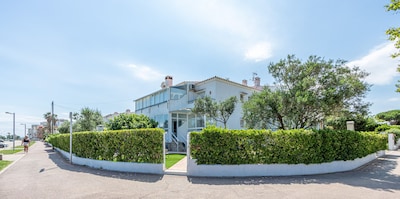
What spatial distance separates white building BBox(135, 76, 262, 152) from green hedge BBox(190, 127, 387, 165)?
11.0 meters

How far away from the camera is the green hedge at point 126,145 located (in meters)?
10.1

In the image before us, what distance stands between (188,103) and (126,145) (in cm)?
1178

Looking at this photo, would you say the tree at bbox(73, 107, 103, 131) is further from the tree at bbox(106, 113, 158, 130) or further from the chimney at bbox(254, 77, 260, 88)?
the chimney at bbox(254, 77, 260, 88)

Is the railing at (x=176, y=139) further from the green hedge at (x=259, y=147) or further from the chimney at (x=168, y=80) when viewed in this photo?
the green hedge at (x=259, y=147)

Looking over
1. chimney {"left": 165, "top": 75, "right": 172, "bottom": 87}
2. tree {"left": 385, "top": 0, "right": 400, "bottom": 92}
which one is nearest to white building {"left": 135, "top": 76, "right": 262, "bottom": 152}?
chimney {"left": 165, "top": 75, "right": 172, "bottom": 87}

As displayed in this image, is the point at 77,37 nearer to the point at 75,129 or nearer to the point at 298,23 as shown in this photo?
the point at 298,23

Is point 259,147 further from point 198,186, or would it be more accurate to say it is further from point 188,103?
point 188,103

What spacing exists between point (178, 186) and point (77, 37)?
10.2 meters

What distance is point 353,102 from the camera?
43.5 ft

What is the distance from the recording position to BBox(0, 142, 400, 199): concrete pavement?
22.4 ft

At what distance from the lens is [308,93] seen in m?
11.7

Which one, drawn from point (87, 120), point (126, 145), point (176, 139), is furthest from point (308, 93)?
point (87, 120)

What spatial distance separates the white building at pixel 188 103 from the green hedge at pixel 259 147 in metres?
11.0

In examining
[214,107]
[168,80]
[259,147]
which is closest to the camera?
[259,147]
